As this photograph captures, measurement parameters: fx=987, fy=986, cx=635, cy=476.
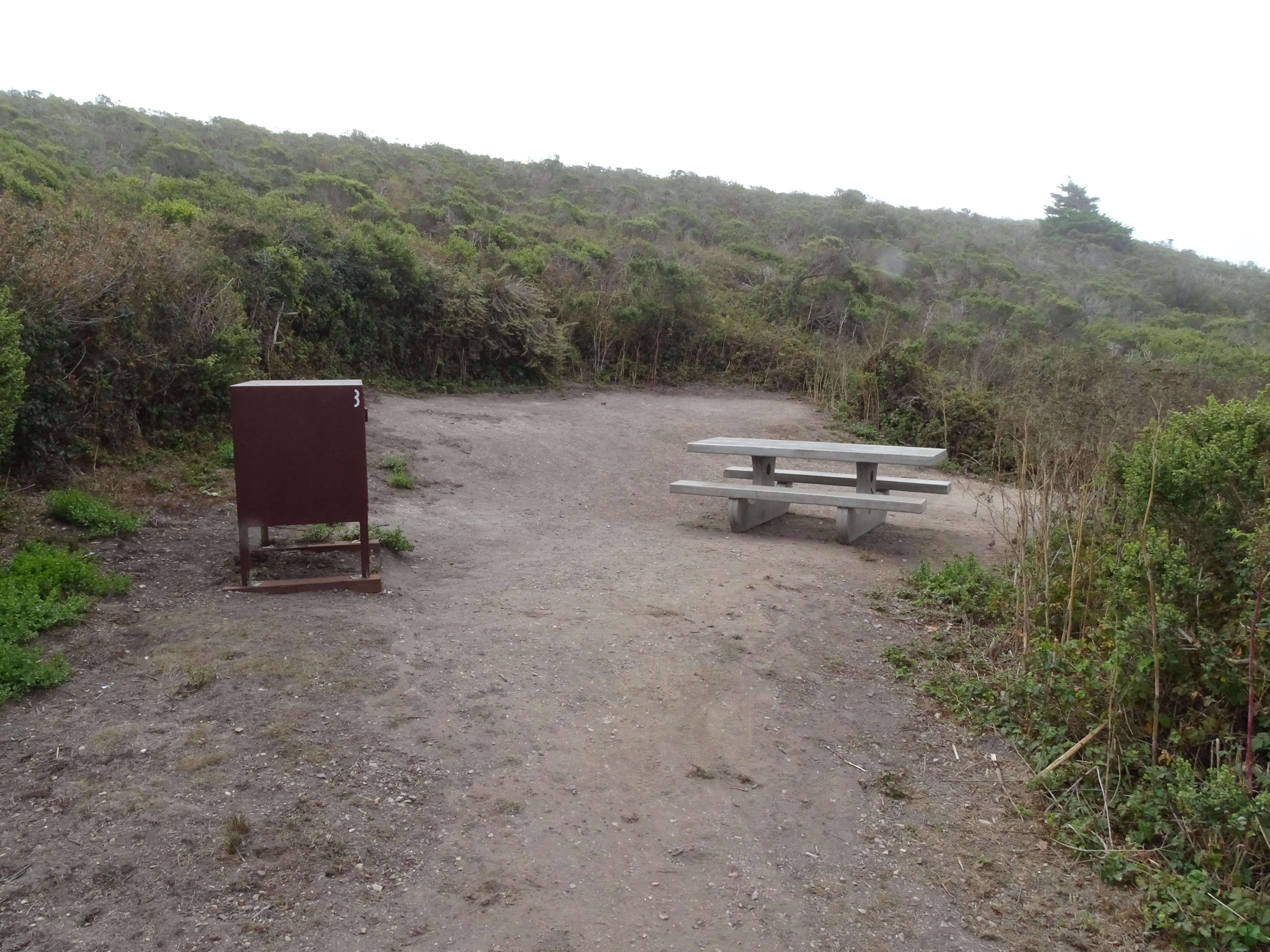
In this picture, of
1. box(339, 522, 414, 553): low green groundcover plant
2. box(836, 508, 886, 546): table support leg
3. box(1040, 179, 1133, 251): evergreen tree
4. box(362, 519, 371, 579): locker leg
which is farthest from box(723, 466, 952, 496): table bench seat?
box(1040, 179, 1133, 251): evergreen tree

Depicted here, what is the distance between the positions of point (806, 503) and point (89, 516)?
517 cm

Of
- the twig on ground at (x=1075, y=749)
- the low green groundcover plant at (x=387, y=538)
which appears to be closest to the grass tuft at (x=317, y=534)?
the low green groundcover plant at (x=387, y=538)

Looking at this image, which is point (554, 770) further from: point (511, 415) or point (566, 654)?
point (511, 415)

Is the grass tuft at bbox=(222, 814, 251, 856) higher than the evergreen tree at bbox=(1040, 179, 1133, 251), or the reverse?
the evergreen tree at bbox=(1040, 179, 1133, 251)

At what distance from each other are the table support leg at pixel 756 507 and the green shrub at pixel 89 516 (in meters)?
4.50

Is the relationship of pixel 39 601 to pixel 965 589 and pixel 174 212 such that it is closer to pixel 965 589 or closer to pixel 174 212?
pixel 965 589

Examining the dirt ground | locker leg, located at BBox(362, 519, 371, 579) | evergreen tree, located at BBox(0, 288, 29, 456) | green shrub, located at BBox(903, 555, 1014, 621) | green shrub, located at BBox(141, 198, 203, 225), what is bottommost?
the dirt ground

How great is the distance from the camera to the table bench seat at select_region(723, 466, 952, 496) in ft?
28.6

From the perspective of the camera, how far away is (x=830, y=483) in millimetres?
9148

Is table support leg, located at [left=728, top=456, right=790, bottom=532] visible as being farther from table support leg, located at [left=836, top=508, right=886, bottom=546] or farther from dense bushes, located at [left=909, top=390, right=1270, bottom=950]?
dense bushes, located at [left=909, top=390, right=1270, bottom=950]

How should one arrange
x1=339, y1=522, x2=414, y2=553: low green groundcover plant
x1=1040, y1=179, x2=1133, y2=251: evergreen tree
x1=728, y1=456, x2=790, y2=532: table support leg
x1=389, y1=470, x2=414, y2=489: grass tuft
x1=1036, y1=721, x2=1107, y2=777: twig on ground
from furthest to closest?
1. x1=1040, y1=179, x2=1133, y2=251: evergreen tree
2. x1=389, y1=470, x2=414, y2=489: grass tuft
3. x1=728, y1=456, x2=790, y2=532: table support leg
4. x1=339, y1=522, x2=414, y2=553: low green groundcover plant
5. x1=1036, y1=721, x2=1107, y2=777: twig on ground

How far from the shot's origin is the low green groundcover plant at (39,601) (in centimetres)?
418

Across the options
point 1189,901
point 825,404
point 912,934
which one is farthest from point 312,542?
point 825,404

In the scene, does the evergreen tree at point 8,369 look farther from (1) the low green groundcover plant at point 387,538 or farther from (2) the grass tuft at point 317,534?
(1) the low green groundcover plant at point 387,538
